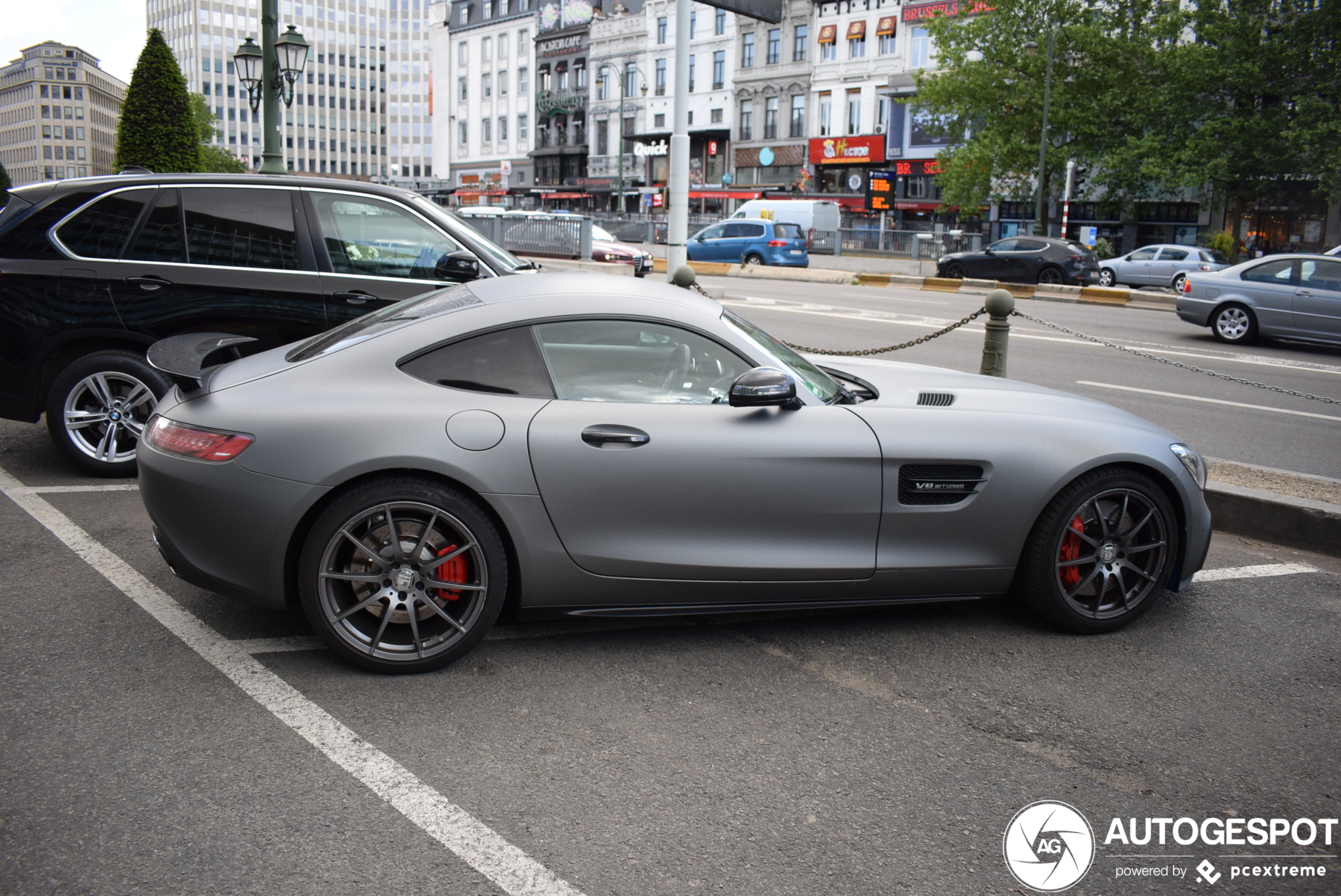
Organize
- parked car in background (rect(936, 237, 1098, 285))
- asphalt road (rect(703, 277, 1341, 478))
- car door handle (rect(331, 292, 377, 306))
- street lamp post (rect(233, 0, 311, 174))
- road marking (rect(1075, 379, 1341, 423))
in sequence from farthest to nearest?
1. parked car in background (rect(936, 237, 1098, 285))
2. street lamp post (rect(233, 0, 311, 174))
3. road marking (rect(1075, 379, 1341, 423))
4. asphalt road (rect(703, 277, 1341, 478))
5. car door handle (rect(331, 292, 377, 306))

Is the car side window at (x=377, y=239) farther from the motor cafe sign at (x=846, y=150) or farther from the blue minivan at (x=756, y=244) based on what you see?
the motor cafe sign at (x=846, y=150)

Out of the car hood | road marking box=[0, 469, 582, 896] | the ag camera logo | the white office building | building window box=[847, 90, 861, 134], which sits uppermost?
the white office building

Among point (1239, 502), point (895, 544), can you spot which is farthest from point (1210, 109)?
point (895, 544)

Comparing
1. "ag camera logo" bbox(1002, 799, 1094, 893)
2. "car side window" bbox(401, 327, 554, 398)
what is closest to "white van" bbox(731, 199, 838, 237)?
"car side window" bbox(401, 327, 554, 398)

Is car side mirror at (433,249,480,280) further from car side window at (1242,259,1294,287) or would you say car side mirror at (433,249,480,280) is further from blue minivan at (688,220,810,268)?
blue minivan at (688,220,810,268)

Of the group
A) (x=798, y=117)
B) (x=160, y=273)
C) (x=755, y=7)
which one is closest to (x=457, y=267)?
(x=160, y=273)

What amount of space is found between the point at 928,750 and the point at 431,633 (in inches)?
67.4

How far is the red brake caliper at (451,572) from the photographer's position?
3514mm

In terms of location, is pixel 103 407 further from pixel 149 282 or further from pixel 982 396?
pixel 982 396

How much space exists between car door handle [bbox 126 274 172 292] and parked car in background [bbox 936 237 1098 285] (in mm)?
24438

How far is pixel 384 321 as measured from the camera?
13.2ft

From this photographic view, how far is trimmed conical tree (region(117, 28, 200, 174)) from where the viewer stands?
19.3 meters

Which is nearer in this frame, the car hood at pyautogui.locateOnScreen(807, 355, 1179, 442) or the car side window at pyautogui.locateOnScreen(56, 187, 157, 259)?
the car hood at pyautogui.locateOnScreen(807, 355, 1179, 442)

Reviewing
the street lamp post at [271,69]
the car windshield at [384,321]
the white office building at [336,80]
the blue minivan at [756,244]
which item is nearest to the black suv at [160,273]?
the car windshield at [384,321]
